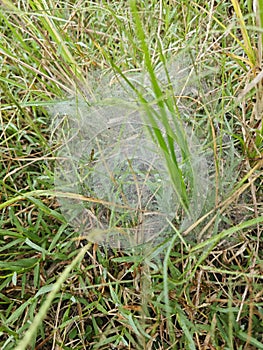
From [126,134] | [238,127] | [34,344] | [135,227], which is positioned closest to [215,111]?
[238,127]

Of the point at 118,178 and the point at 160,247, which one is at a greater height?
the point at 118,178

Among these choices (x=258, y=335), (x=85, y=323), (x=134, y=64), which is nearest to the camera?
(x=258, y=335)

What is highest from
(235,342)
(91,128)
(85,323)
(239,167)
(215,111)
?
(91,128)

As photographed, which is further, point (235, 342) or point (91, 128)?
point (91, 128)

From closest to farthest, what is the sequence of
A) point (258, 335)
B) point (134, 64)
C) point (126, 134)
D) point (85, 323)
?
1. point (258, 335)
2. point (85, 323)
3. point (126, 134)
4. point (134, 64)

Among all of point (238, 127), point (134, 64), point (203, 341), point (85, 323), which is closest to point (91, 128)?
point (134, 64)

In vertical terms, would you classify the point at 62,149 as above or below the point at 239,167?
above

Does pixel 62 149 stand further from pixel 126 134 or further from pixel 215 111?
pixel 215 111

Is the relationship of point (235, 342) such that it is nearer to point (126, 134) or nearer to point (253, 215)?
point (253, 215)

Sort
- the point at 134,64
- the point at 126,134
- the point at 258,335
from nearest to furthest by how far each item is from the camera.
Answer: the point at 258,335, the point at 126,134, the point at 134,64
